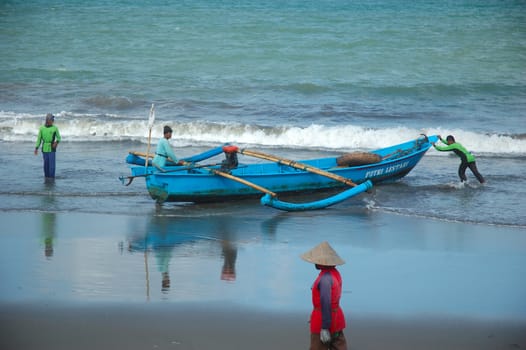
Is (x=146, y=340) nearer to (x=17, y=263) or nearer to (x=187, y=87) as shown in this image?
(x=17, y=263)

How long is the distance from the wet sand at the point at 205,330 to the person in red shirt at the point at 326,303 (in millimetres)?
1144

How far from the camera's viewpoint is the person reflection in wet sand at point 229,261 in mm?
9396

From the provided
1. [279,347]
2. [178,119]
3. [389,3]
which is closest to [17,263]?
[279,347]

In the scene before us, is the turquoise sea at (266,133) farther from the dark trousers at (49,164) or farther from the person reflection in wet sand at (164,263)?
the dark trousers at (49,164)

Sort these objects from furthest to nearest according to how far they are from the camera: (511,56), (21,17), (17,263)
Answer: (21,17)
(511,56)
(17,263)

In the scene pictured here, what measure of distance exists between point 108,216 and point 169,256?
2.69 m

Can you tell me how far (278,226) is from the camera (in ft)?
39.3

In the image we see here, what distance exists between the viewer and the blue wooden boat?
1286 centimetres

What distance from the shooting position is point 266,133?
21000 mm

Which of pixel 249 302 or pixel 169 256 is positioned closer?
pixel 249 302

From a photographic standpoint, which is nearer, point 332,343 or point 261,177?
point 332,343

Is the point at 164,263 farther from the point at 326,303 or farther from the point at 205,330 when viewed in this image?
the point at 326,303

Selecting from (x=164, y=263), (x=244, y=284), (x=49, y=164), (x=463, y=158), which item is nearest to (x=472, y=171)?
(x=463, y=158)

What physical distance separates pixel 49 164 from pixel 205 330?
8.08 metres
